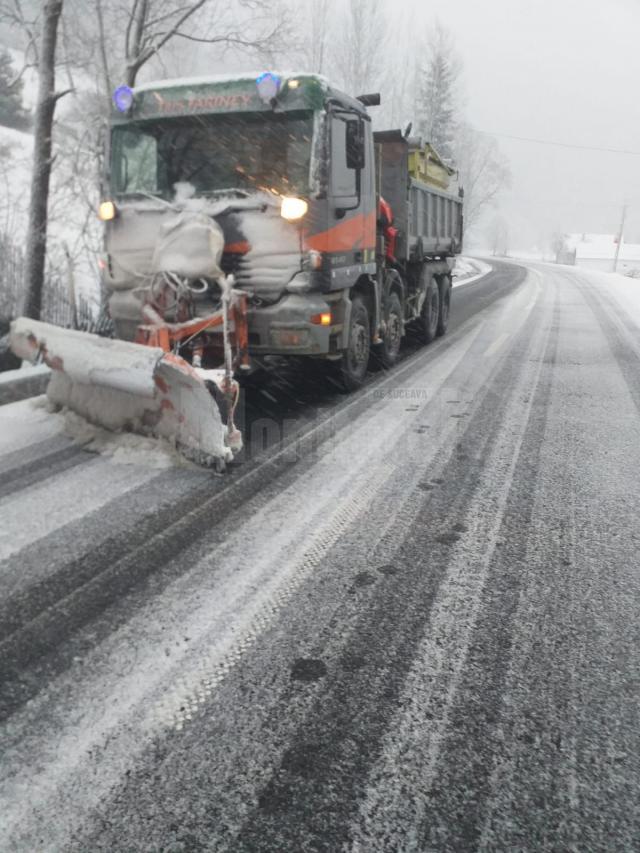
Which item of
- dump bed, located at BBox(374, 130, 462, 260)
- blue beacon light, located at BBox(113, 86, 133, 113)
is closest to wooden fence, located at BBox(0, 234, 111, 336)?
blue beacon light, located at BBox(113, 86, 133, 113)

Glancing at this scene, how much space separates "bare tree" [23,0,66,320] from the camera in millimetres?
8352

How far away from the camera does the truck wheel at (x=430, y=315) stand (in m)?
9.80

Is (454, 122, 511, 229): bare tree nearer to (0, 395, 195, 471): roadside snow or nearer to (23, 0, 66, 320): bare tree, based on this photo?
(23, 0, 66, 320): bare tree

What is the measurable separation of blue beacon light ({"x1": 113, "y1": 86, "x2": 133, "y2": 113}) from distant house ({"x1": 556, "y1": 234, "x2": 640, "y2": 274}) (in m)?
72.1

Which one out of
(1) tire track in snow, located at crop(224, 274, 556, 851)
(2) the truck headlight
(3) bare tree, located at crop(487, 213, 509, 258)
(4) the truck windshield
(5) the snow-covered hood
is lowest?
(1) tire track in snow, located at crop(224, 274, 556, 851)

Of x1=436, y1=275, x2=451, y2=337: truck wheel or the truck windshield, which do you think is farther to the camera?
x1=436, y1=275, x2=451, y2=337: truck wheel

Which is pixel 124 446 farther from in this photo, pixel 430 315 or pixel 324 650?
pixel 430 315

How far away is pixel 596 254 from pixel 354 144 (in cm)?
10697

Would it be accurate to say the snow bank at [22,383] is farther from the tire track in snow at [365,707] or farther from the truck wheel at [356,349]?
the tire track in snow at [365,707]

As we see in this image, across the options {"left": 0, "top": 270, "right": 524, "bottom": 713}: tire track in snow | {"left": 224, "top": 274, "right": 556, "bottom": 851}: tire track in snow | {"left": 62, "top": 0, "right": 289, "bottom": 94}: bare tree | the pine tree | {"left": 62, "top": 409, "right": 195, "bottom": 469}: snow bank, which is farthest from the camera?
the pine tree

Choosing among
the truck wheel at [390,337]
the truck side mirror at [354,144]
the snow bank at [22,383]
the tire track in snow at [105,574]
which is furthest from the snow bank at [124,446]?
the truck wheel at [390,337]

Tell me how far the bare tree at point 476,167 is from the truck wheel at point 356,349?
55.3 metres

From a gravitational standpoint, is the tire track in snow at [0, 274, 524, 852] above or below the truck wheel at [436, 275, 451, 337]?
below

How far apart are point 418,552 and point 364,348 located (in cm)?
393
